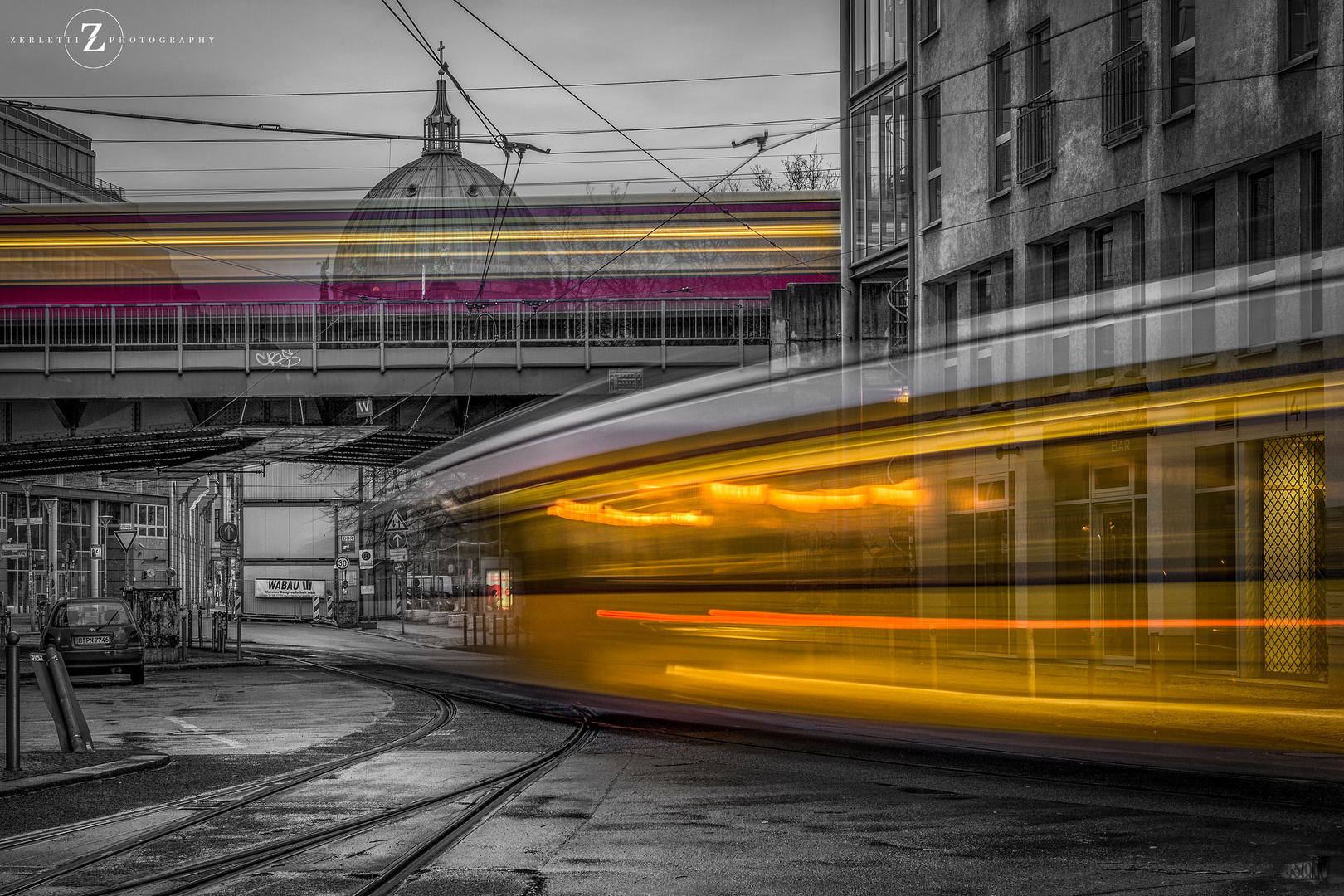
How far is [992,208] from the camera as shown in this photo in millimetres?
28328

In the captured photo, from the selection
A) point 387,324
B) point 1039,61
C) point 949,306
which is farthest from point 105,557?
point 1039,61

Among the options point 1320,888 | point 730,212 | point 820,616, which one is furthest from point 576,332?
point 1320,888

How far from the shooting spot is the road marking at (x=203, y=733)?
1521cm

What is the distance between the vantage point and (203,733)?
1656 centimetres

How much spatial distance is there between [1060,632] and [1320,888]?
470cm

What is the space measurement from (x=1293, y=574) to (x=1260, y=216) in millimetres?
11477

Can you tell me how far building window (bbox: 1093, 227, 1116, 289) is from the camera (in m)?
25.2

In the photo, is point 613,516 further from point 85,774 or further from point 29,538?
point 29,538

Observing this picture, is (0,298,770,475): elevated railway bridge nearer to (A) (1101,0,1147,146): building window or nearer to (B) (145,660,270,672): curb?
(B) (145,660,270,672): curb

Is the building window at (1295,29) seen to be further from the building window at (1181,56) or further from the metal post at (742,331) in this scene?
the metal post at (742,331)

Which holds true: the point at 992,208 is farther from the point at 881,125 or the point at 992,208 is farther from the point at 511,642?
the point at 511,642

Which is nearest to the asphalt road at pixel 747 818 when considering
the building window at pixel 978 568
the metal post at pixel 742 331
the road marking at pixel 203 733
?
the road marking at pixel 203 733

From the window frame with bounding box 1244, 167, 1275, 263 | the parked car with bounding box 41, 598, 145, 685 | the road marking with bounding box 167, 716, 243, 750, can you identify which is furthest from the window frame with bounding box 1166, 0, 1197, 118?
the parked car with bounding box 41, 598, 145, 685

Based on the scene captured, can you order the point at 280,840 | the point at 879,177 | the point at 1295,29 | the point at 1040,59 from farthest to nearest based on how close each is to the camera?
the point at 879,177, the point at 1040,59, the point at 1295,29, the point at 280,840
